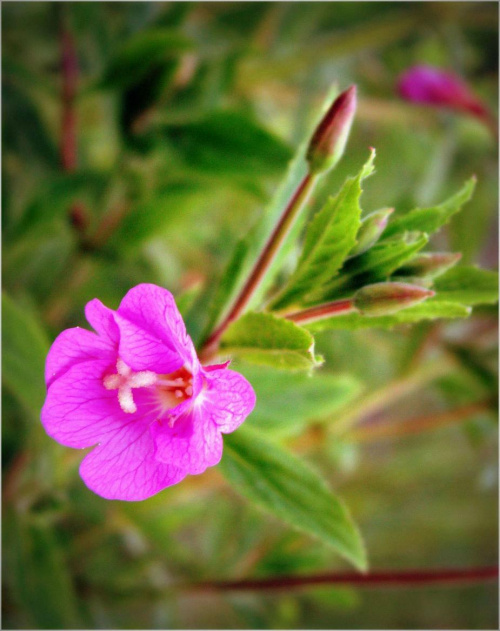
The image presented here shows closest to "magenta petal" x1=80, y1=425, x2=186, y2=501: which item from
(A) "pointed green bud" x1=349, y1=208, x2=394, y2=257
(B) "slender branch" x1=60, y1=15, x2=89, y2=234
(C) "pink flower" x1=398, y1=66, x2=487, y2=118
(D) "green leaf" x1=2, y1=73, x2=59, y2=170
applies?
(A) "pointed green bud" x1=349, y1=208, x2=394, y2=257

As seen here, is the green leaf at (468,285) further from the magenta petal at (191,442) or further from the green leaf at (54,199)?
the green leaf at (54,199)

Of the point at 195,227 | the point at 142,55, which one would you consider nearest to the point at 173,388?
the point at 142,55

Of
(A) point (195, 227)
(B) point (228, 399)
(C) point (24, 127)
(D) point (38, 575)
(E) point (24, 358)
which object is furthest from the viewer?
(A) point (195, 227)

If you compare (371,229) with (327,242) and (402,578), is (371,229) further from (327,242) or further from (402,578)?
(402,578)

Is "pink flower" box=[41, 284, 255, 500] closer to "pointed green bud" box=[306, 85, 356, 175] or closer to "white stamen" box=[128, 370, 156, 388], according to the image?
"white stamen" box=[128, 370, 156, 388]

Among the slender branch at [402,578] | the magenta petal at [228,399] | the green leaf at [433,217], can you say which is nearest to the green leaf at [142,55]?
the green leaf at [433,217]
